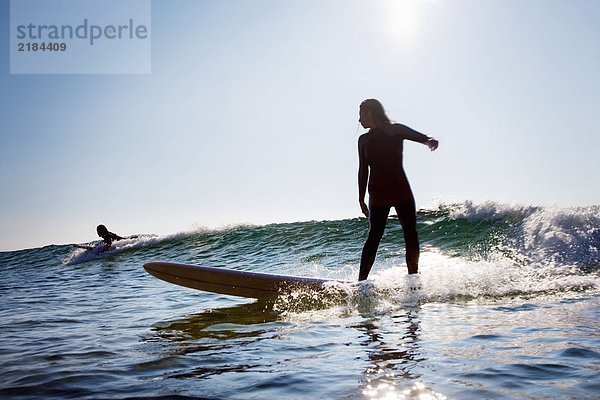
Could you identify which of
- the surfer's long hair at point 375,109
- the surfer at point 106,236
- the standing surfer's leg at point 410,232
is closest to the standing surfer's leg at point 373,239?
the standing surfer's leg at point 410,232

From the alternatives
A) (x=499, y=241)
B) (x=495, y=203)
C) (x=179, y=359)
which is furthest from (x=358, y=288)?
(x=495, y=203)

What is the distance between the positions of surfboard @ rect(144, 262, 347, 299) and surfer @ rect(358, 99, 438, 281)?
789 mm

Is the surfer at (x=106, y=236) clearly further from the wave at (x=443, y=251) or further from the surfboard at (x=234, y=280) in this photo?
the surfboard at (x=234, y=280)

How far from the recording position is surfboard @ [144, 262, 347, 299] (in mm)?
5598

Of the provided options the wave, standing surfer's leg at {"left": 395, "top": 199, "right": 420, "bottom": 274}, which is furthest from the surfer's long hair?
the wave

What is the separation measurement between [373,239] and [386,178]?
28.3 inches

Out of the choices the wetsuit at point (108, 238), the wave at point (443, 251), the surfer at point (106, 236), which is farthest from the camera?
the wetsuit at point (108, 238)

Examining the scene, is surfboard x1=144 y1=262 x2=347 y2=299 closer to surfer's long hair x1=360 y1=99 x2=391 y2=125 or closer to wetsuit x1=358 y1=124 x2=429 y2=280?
wetsuit x1=358 y1=124 x2=429 y2=280

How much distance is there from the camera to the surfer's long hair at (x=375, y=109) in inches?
219

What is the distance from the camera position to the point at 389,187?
5.59 meters

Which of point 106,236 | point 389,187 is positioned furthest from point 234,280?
point 106,236

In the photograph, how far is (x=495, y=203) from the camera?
40.2 ft

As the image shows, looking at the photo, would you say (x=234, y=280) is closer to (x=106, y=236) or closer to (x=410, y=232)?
(x=410, y=232)

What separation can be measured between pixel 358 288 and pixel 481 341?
2.10 m
